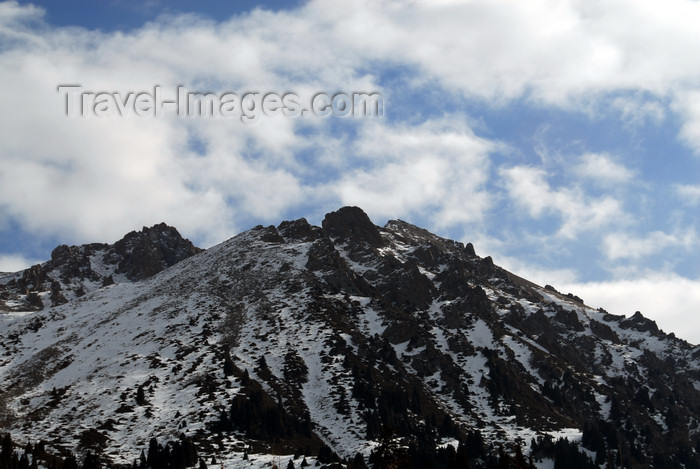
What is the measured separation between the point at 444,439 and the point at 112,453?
73.0 meters

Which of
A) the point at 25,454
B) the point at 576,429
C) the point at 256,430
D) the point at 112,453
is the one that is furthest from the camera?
the point at 576,429

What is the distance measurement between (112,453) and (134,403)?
22.6m

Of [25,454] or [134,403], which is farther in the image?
[134,403]

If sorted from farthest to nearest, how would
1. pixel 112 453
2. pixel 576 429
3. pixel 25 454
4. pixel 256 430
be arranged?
pixel 576 429
pixel 256 430
pixel 112 453
pixel 25 454

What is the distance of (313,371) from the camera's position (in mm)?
190125

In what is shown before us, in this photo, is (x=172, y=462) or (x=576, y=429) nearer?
(x=172, y=462)

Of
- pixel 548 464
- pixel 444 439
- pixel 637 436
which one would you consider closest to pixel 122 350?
pixel 444 439

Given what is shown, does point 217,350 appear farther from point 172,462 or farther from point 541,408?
point 541,408

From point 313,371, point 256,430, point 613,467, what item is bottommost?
point 613,467

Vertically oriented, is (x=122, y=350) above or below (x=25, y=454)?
above

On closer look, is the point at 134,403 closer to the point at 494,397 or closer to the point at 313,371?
the point at 313,371

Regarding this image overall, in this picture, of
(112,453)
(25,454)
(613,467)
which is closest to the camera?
(25,454)

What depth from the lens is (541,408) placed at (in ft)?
644

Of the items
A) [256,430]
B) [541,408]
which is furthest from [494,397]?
[256,430]
